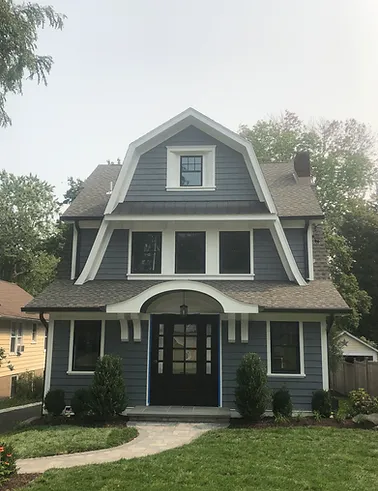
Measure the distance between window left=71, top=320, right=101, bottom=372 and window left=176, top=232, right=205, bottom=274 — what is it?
8.76ft

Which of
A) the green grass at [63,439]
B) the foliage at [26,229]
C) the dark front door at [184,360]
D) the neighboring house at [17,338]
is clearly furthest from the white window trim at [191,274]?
the foliage at [26,229]

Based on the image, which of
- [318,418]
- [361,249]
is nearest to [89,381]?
[318,418]

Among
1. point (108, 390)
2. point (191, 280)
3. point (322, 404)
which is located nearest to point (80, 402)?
point (108, 390)

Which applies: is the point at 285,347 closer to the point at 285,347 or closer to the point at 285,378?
the point at 285,347

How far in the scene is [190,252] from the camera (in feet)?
41.0

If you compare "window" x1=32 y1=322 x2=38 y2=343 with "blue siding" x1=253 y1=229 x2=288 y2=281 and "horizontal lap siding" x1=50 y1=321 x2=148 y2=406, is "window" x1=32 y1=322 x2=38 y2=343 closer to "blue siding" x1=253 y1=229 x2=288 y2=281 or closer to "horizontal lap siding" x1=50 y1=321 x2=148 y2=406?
"horizontal lap siding" x1=50 y1=321 x2=148 y2=406

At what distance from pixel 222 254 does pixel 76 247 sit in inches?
161

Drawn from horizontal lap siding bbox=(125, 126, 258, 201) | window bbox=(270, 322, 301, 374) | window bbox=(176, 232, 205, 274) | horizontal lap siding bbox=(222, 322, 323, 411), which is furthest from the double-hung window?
horizontal lap siding bbox=(125, 126, 258, 201)

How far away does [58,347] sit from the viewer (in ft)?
37.9

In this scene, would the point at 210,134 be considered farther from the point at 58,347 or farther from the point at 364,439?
the point at 364,439

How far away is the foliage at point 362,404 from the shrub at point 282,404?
1399mm

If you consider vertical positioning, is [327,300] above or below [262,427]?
above

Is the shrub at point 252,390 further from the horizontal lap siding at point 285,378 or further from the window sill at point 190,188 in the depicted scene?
the window sill at point 190,188

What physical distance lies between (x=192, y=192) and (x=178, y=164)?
3.11 feet
